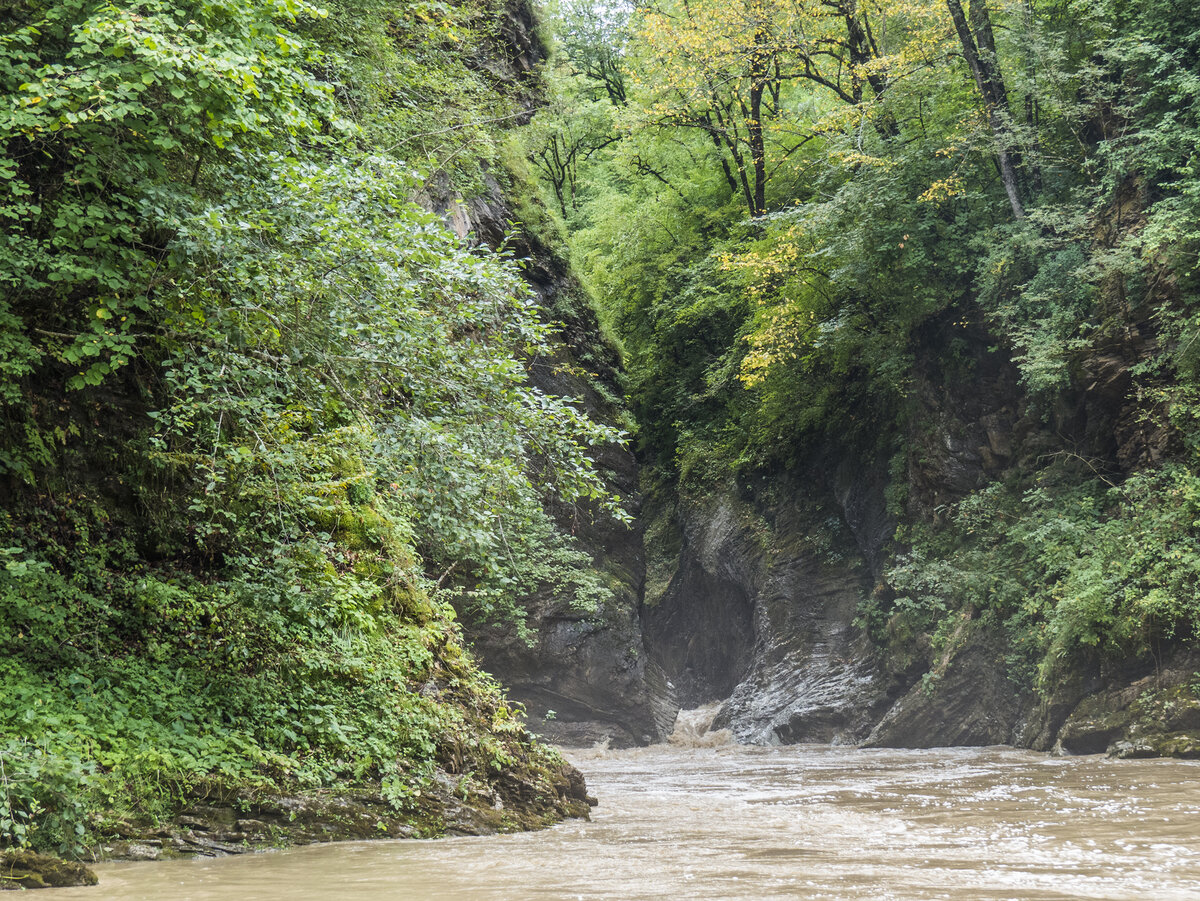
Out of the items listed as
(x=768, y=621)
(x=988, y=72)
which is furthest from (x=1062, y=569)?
(x=988, y=72)

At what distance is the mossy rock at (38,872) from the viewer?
154 inches

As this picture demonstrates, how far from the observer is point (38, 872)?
13.0 feet

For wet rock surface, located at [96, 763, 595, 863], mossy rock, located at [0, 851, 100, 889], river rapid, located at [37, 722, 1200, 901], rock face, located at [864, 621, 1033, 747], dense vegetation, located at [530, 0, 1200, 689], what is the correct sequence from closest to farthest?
mossy rock, located at [0, 851, 100, 889] < river rapid, located at [37, 722, 1200, 901] < wet rock surface, located at [96, 763, 595, 863] < dense vegetation, located at [530, 0, 1200, 689] < rock face, located at [864, 621, 1033, 747]

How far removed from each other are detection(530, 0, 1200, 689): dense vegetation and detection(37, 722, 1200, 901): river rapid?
16.1ft

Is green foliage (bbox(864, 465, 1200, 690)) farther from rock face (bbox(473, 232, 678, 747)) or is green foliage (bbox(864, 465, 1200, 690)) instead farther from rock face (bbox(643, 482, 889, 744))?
rock face (bbox(473, 232, 678, 747))

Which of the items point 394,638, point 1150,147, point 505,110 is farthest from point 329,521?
point 1150,147

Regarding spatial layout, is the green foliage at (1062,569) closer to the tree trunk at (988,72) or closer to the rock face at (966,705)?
the rock face at (966,705)

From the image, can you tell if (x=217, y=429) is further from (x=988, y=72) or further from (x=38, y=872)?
(x=988, y=72)

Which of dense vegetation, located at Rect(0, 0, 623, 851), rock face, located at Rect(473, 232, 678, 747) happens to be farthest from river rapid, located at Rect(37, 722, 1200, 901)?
rock face, located at Rect(473, 232, 678, 747)

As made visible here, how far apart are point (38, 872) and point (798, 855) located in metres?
4.04

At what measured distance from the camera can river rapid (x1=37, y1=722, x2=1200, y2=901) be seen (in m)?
4.13

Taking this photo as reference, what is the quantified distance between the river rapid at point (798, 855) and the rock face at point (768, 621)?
26.6 ft

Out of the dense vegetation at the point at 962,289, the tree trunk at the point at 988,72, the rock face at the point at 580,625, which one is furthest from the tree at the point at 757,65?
the rock face at the point at 580,625

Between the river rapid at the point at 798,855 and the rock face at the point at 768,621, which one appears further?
the rock face at the point at 768,621
